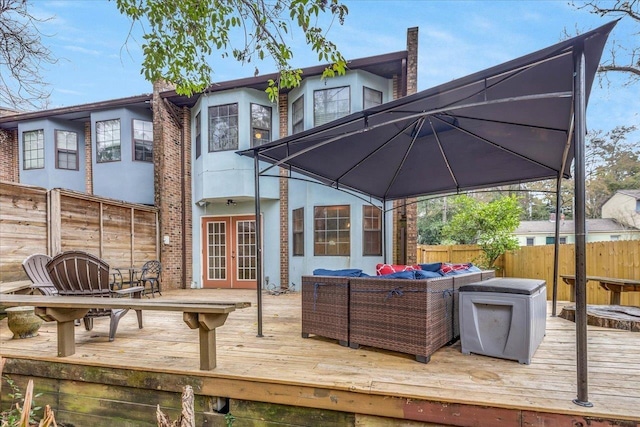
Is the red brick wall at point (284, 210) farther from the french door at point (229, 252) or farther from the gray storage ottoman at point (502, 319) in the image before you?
the gray storage ottoman at point (502, 319)

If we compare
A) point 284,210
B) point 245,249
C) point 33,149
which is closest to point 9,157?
point 33,149

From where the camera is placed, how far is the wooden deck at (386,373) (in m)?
A: 2.08

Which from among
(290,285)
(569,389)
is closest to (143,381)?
(569,389)

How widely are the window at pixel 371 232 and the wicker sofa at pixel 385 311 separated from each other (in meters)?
3.55

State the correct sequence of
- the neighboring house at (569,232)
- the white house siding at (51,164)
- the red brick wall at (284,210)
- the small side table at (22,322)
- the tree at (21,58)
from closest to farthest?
the tree at (21,58)
the small side table at (22,322)
the red brick wall at (284,210)
the white house siding at (51,164)
the neighboring house at (569,232)

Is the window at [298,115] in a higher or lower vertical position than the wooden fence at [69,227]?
higher

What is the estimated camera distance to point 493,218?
841cm

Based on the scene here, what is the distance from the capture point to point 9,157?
10570 millimetres

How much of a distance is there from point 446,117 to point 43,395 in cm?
529

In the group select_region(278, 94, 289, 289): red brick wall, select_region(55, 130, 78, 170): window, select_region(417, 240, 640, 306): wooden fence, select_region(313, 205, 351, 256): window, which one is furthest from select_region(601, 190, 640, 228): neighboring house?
select_region(55, 130, 78, 170): window

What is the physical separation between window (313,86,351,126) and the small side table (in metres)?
5.99

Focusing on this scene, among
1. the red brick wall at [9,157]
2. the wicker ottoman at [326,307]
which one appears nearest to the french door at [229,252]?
the wicker ottoman at [326,307]

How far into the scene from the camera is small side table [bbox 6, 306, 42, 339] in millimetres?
3736

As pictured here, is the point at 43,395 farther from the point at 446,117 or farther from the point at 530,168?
the point at 530,168
